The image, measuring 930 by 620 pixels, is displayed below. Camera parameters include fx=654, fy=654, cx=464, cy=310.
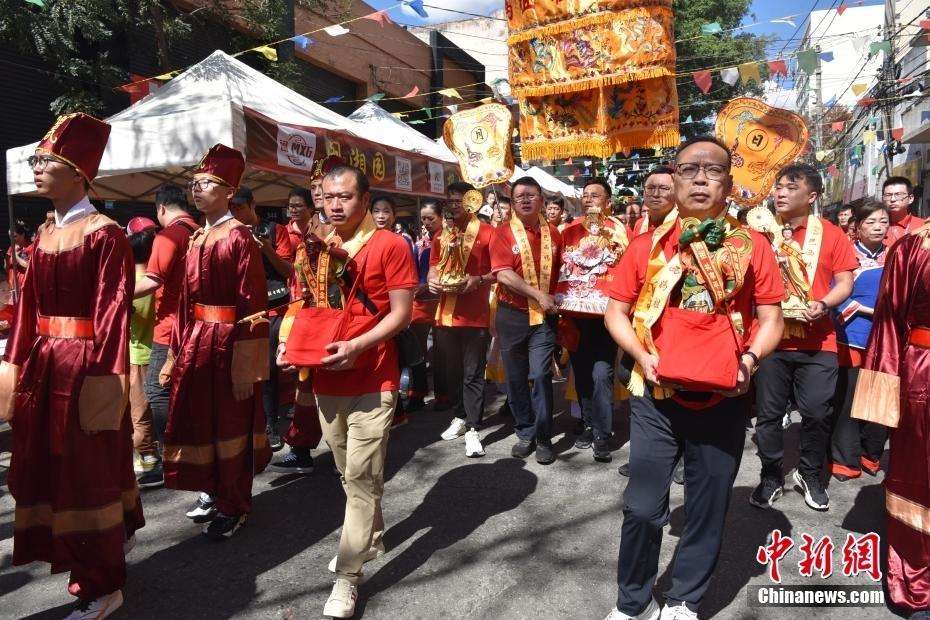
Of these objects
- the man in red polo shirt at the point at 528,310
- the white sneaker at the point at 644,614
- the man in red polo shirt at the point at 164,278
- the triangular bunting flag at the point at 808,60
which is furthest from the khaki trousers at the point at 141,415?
the triangular bunting flag at the point at 808,60

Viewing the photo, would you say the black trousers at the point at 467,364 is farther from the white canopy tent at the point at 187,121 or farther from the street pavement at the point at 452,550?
the white canopy tent at the point at 187,121

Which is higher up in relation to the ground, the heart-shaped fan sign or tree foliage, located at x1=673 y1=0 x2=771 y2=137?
tree foliage, located at x1=673 y1=0 x2=771 y2=137

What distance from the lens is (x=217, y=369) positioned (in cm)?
349

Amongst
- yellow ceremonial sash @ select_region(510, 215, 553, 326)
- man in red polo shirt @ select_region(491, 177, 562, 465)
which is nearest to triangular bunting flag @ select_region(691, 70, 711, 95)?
man in red polo shirt @ select_region(491, 177, 562, 465)

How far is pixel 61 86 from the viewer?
990cm

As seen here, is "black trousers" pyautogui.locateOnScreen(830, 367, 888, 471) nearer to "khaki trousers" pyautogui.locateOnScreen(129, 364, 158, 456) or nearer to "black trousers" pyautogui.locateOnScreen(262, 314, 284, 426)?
"black trousers" pyautogui.locateOnScreen(262, 314, 284, 426)

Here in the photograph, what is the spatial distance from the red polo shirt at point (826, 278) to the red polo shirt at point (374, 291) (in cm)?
231

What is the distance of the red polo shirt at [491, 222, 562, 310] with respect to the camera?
15.3 ft

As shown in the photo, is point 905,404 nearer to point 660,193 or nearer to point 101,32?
point 660,193

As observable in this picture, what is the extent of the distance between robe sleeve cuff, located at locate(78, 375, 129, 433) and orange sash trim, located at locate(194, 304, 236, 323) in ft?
2.81

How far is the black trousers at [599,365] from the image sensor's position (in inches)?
182

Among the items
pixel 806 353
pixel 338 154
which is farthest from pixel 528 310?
pixel 338 154

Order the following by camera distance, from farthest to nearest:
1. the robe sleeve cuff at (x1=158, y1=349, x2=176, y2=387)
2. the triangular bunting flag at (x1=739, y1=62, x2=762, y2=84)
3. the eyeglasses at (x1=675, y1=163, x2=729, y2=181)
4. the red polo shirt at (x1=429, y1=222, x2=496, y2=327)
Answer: the triangular bunting flag at (x1=739, y1=62, x2=762, y2=84) → the red polo shirt at (x1=429, y1=222, x2=496, y2=327) → the robe sleeve cuff at (x1=158, y1=349, x2=176, y2=387) → the eyeglasses at (x1=675, y1=163, x2=729, y2=181)

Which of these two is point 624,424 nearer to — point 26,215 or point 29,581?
point 29,581
